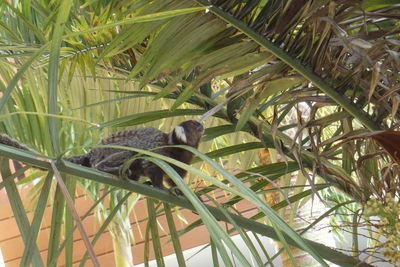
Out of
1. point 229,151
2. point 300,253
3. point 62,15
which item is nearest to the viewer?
point 62,15

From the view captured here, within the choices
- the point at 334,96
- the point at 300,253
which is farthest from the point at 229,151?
the point at 300,253

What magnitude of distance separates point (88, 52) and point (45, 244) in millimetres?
2917

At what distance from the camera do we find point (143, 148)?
3.57 ft

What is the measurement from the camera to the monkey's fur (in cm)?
102

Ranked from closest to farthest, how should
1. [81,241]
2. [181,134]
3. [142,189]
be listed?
[142,189] < [181,134] < [81,241]

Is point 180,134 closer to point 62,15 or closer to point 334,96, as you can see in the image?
point 334,96

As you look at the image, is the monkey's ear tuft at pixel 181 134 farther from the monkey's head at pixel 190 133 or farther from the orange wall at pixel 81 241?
the orange wall at pixel 81 241

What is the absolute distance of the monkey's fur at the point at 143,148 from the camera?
102cm

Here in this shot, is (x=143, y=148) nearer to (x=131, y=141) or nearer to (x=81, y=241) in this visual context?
(x=131, y=141)

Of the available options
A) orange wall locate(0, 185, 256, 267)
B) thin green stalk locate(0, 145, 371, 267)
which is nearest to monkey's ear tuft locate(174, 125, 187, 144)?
thin green stalk locate(0, 145, 371, 267)

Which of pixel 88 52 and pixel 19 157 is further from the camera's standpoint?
pixel 88 52

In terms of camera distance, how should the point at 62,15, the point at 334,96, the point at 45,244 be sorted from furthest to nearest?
the point at 45,244, the point at 334,96, the point at 62,15

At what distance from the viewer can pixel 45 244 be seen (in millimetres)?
3840

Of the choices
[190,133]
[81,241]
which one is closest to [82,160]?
[190,133]
